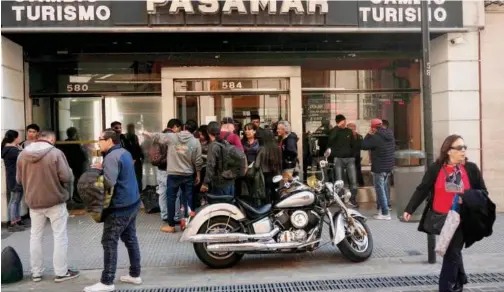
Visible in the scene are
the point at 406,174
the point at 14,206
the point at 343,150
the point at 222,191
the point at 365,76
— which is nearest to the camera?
the point at 222,191

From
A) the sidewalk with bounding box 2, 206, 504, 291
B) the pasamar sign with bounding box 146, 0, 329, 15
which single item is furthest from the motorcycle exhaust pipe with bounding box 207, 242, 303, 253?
the pasamar sign with bounding box 146, 0, 329, 15

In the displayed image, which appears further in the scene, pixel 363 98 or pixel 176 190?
pixel 363 98

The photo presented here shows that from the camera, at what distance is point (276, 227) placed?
6172 mm

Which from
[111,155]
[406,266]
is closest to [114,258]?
[111,155]

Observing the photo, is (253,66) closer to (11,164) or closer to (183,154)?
(183,154)

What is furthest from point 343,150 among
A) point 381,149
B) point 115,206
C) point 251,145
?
point 115,206

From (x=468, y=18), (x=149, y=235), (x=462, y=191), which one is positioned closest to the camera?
(x=462, y=191)

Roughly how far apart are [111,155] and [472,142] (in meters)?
7.01

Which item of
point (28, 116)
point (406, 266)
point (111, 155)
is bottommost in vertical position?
point (406, 266)

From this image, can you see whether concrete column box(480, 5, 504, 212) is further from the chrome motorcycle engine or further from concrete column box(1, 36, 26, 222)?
concrete column box(1, 36, 26, 222)

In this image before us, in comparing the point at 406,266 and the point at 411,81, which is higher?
the point at 411,81

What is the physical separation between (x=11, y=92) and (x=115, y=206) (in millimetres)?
5014

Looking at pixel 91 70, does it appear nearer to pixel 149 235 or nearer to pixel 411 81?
pixel 149 235

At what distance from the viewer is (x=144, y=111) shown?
10898 mm
